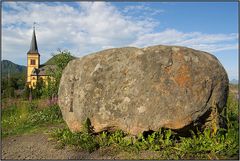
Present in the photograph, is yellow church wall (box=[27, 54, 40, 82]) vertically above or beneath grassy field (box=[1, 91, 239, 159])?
above

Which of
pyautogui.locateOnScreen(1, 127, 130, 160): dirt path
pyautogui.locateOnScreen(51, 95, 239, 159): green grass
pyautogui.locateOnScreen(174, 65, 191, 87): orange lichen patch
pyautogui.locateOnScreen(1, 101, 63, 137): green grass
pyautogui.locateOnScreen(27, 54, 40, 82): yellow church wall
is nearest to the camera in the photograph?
pyautogui.locateOnScreen(51, 95, 239, 159): green grass

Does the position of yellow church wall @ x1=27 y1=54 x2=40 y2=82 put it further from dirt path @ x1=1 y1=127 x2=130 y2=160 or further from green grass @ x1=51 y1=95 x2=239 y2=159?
green grass @ x1=51 y1=95 x2=239 y2=159

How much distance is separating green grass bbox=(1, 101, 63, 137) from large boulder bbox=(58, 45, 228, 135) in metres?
2.85

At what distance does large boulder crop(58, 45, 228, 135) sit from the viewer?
656 centimetres

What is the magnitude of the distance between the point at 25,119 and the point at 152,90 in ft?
18.4

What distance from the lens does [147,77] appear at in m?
6.76

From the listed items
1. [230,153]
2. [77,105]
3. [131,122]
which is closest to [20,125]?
[77,105]

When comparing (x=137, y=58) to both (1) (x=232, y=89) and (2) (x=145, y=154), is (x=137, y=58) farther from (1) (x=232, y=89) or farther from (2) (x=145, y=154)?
(1) (x=232, y=89)

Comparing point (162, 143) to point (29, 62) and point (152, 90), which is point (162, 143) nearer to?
point (152, 90)

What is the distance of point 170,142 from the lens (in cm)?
649

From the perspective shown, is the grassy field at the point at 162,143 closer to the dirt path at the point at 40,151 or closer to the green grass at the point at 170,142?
the green grass at the point at 170,142

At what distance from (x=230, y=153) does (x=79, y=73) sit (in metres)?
3.66

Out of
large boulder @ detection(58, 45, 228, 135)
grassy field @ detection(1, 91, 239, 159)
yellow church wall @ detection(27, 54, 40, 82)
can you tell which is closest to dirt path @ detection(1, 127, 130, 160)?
grassy field @ detection(1, 91, 239, 159)

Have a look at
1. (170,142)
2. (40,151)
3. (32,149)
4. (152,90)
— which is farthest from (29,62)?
(170,142)
